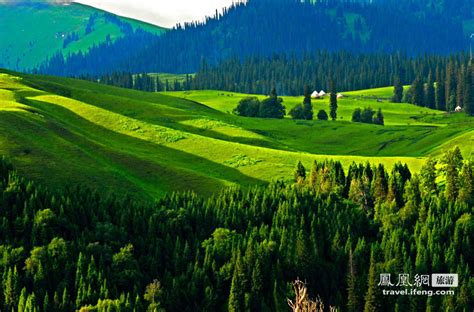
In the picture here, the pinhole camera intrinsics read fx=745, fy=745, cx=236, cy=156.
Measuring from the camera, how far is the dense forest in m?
115

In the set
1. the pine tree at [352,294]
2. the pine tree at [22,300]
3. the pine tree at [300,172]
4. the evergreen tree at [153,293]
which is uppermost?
the pine tree at [300,172]

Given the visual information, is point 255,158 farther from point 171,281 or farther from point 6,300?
point 6,300

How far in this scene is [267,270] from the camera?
127125mm

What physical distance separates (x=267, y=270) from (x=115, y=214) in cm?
2953

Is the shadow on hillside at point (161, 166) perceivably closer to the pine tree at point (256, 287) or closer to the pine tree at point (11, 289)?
the pine tree at point (256, 287)

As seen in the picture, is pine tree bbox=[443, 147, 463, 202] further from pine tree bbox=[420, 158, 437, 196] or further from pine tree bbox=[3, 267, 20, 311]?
pine tree bbox=[3, 267, 20, 311]

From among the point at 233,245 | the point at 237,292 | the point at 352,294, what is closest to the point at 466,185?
the point at 352,294

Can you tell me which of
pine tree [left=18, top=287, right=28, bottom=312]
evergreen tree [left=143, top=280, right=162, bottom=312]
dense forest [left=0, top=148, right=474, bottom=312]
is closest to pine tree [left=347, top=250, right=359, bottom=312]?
dense forest [left=0, top=148, right=474, bottom=312]

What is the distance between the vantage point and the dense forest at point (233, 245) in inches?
4530

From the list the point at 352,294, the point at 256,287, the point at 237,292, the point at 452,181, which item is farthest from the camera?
the point at 452,181

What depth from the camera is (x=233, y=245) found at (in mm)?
132750

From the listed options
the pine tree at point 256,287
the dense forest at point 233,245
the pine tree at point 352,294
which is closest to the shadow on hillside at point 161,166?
the dense forest at point 233,245

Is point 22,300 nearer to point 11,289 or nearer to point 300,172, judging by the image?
point 11,289

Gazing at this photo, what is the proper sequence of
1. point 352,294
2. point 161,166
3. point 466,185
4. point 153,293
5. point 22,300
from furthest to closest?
point 161,166
point 466,185
point 352,294
point 153,293
point 22,300
